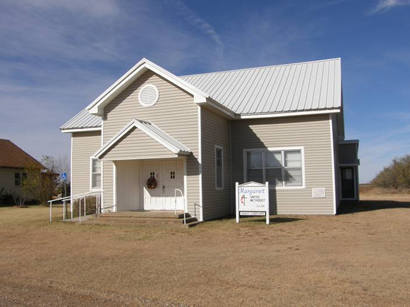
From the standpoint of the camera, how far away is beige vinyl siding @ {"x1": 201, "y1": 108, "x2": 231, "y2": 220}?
16000 millimetres

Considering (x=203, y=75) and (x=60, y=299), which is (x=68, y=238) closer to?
(x=60, y=299)

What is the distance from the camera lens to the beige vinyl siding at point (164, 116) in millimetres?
15734

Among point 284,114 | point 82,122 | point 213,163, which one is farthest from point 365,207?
point 82,122

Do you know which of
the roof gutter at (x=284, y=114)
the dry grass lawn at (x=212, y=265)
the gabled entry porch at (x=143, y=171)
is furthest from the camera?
the roof gutter at (x=284, y=114)

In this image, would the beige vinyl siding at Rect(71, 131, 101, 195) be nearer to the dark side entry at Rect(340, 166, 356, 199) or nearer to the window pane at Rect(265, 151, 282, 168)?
the window pane at Rect(265, 151, 282, 168)

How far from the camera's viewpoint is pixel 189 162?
1577cm

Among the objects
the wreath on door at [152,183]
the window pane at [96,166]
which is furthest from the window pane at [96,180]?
the wreath on door at [152,183]

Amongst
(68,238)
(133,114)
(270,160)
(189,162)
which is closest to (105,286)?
(68,238)

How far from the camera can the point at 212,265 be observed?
8586 mm

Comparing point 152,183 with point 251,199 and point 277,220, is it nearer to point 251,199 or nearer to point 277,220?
point 251,199

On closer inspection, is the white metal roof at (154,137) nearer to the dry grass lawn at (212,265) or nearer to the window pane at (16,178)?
the dry grass lawn at (212,265)

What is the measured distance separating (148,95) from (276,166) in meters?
5.78

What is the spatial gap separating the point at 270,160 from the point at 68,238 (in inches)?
339

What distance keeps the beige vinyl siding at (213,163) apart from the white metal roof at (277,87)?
1294 mm
